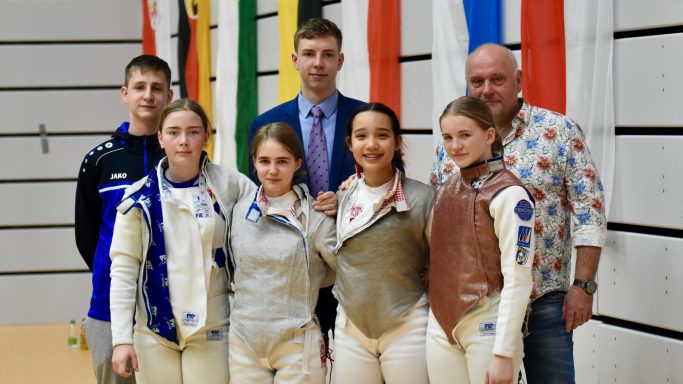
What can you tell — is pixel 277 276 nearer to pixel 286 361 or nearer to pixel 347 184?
pixel 286 361

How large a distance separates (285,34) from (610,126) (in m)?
2.50

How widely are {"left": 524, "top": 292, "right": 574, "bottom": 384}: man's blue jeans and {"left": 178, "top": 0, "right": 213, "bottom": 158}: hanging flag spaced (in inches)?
158

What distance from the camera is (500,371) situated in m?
2.20

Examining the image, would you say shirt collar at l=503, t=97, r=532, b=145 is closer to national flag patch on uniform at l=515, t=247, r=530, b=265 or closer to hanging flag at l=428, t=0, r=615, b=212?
national flag patch on uniform at l=515, t=247, r=530, b=265

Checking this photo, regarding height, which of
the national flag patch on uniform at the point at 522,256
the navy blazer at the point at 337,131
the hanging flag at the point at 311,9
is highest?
the hanging flag at the point at 311,9

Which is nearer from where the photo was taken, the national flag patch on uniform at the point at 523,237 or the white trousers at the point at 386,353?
the national flag patch on uniform at the point at 523,237

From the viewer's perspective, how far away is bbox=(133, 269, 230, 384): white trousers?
2.58 metres

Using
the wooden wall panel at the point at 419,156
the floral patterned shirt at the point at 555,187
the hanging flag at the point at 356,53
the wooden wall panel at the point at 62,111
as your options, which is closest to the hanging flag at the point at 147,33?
the wooden wall panel at the point at 62,111

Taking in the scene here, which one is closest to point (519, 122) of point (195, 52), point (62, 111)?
point (195, 52)

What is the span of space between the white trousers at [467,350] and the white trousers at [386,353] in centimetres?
6

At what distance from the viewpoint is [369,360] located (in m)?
2.48

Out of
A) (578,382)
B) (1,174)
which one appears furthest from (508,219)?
(1,174)

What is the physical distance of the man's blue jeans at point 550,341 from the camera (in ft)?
8.57

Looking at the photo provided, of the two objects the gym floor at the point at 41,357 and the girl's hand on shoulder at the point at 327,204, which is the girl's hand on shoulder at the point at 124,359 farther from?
the gym floor at the point at 41,357
